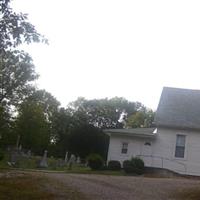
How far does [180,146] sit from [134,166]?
5.09m

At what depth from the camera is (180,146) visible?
3394 cm

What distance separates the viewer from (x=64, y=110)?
301 ft

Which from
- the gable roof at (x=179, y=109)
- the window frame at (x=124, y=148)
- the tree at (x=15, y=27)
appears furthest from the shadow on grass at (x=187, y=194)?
the window frame at (x=124, y=148)

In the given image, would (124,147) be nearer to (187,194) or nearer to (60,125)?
(187,194)

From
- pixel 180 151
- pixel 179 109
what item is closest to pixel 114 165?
pixel 180 151

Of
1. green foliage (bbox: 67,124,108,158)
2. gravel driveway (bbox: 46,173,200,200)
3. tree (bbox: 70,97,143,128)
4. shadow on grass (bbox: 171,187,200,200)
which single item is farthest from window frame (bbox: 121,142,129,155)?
tree (bbox: 70,97,143,128)

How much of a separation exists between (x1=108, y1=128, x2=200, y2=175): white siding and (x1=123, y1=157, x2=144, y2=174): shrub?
2.71 m

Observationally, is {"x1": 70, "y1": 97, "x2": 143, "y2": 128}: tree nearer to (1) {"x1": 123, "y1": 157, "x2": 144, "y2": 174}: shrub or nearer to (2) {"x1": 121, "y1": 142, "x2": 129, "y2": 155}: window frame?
(2) {"x1": 121, "y1": 142, "x2": 129, "y2": 155}: window frame

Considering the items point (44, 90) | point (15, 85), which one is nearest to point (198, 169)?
point (15, 85)

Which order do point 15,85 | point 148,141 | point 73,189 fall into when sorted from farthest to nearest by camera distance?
point 15,85 → point 148,141 → point 73,189

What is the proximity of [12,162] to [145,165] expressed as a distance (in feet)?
32.2

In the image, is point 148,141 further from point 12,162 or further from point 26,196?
point 26,196

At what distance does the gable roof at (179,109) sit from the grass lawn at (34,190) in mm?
19132

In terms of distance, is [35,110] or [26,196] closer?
[26,196]
